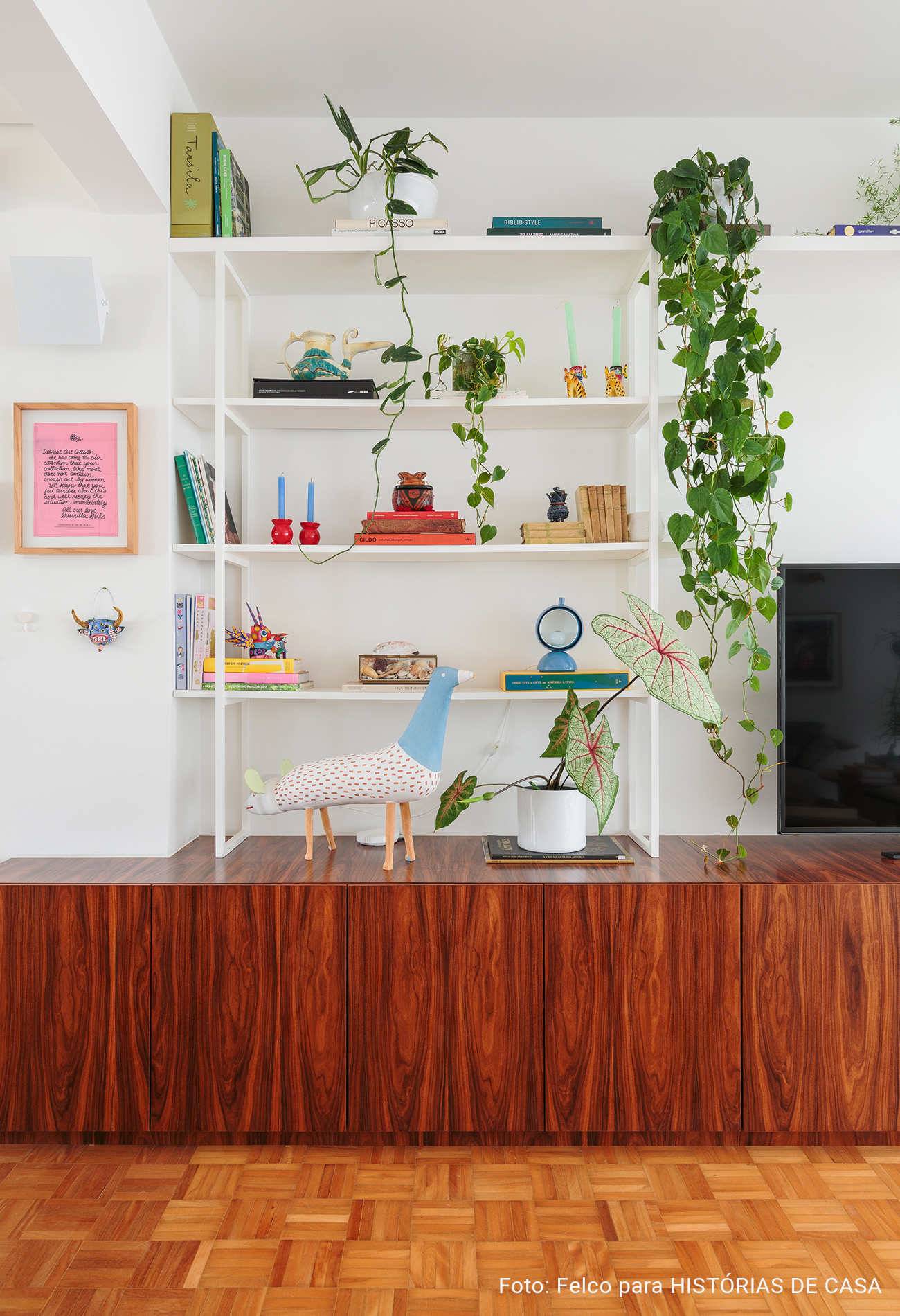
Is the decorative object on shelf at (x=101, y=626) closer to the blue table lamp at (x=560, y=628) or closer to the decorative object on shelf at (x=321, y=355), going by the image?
the decorative object on shelf at (x=321, y=355)

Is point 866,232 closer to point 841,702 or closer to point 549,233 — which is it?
point 549,233

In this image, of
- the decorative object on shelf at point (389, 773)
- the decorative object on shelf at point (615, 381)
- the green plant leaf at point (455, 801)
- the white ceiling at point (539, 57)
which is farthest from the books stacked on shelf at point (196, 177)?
the green plant leaf at point (455, 801)

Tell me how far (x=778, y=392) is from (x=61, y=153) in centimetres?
197

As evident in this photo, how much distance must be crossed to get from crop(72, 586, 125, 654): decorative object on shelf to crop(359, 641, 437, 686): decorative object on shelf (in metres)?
0.63

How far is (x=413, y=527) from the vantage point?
211cm

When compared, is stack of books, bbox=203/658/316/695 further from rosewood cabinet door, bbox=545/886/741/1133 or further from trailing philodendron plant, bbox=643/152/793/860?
trailing philodendron plant, bbox=643/152/793/860

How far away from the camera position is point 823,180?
238 centimetres

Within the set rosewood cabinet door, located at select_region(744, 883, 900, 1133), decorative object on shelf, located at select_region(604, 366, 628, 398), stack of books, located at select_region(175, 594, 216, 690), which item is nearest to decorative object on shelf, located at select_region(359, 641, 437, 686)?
stack of books, located at select_region(175, 594, 216, 690)

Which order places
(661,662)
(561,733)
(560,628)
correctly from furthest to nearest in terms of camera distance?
1. (560,628)
2. (561,733)
3. (661,662)

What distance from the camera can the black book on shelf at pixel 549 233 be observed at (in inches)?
81.2

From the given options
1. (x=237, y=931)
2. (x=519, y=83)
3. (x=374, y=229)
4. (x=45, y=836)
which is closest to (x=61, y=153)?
(x=374, y=229)

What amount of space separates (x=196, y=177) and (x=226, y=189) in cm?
8

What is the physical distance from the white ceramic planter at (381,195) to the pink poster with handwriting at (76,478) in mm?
Result: 856

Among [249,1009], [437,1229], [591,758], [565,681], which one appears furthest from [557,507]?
[437,1229]
